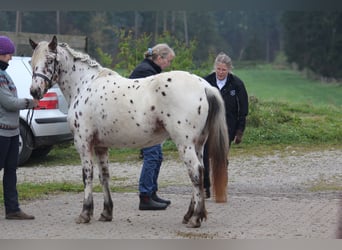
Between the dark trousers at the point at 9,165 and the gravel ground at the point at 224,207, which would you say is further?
the dark trousers at the point at 9,165

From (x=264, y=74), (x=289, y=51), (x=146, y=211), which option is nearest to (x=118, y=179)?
(x=146, y=211)

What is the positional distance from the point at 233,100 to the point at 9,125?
109 inches

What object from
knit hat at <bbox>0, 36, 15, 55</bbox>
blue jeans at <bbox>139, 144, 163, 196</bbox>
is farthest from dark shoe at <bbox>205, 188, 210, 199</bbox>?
knit hat at <bbox>0, 36, 15, 55</bbox>

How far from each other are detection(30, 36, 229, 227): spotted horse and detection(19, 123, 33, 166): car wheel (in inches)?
149

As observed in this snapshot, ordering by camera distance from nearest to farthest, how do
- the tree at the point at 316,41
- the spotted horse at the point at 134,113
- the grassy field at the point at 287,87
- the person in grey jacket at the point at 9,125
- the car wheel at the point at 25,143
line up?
1. the spotted horse at the point at 134,113
2. the person in grey jacket at the point at 9,125
3. the car wheel at the point at 25,143
4. the tree at the point at 316,41
5. the grassy field at the point at 287,87

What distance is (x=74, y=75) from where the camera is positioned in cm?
627

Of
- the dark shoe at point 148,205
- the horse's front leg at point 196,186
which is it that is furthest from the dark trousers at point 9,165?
the horse's front leg at point 196,186

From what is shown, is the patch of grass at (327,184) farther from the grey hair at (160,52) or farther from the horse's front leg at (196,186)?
the grey hair at (160,52)

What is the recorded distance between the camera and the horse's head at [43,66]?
602cm

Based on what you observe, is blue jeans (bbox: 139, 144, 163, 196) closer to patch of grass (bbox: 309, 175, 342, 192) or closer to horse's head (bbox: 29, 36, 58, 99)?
horse's head (bbox: 29, 36, 58, 99)

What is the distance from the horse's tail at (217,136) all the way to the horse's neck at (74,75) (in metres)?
1.31

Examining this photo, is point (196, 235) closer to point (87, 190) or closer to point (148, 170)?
point (87, 190)

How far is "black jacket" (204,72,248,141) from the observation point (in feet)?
24.3

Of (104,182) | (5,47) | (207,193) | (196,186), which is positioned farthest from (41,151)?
(196,186)
